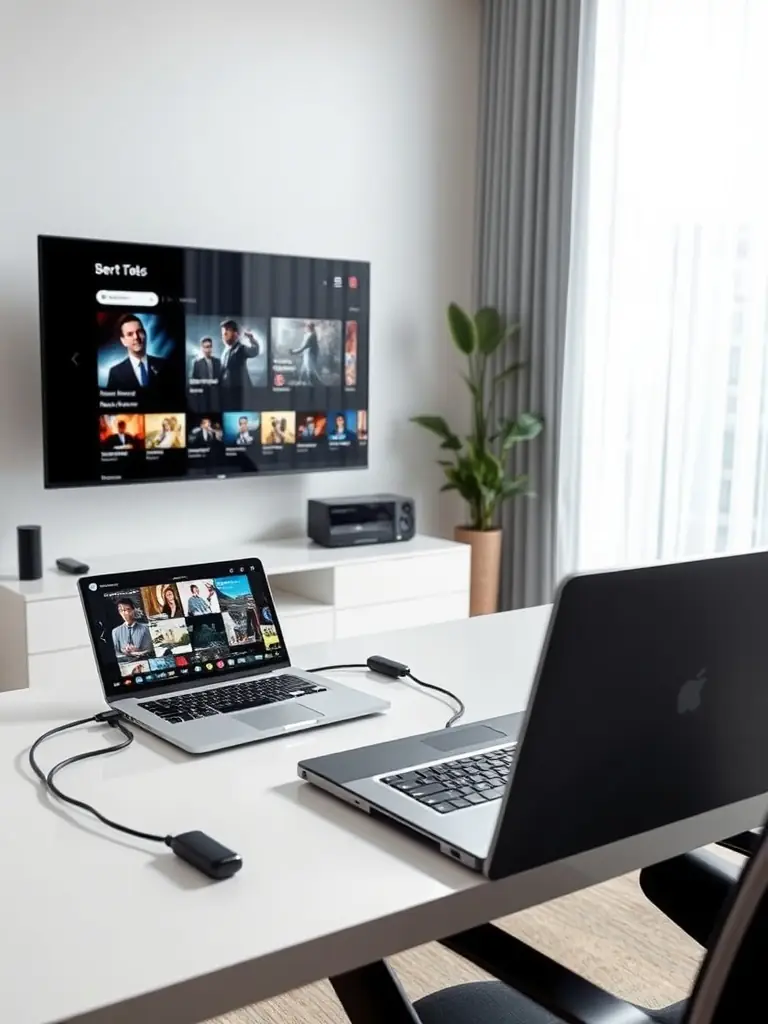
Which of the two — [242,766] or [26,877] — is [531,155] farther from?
[26,877]

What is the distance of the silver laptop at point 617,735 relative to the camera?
1124 mm

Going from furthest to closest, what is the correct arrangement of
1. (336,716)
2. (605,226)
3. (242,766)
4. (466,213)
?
(466,213), (605,226), (336,716), (242,766)

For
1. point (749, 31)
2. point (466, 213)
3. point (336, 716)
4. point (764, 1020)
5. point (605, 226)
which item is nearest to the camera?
point (764, 1020)

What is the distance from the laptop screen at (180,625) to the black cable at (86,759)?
7 cm

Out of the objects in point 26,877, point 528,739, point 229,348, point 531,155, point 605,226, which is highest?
point 531,155

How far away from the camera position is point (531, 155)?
4.39 m

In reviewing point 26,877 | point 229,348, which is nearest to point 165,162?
point 229,348

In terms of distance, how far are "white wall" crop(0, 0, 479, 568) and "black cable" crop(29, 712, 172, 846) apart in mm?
2212

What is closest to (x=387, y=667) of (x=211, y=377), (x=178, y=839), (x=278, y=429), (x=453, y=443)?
(x=178, y=839)

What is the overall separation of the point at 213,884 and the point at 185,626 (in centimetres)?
65

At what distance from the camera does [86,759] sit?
1513mm

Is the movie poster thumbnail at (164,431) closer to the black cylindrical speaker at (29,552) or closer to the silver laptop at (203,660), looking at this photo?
the black cylindrical speaker at (29,552)

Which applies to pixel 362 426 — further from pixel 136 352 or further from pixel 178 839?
pixel 178 839

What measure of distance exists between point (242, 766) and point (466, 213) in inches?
144
